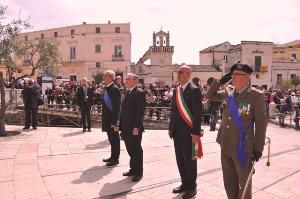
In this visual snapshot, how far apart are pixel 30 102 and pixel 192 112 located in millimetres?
8824

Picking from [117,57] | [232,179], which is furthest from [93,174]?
[117,57]

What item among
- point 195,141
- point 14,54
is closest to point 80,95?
point 14,54

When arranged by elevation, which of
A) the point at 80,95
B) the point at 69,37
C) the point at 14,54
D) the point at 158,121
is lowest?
the point at 158,121

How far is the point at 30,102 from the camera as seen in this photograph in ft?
42.7

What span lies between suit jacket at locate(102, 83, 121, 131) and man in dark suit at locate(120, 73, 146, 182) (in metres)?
0.89

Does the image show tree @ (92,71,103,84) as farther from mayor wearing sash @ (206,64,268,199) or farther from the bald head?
mayor wearing sash @ (206,64,268,199)

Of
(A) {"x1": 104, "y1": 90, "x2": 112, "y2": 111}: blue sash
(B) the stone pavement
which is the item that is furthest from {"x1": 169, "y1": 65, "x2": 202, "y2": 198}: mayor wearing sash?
(A) {"x1": 104, "y1": 90, "x2": 112, "y2": 111}: blue sash

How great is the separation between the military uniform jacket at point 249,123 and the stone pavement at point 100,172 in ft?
5.02

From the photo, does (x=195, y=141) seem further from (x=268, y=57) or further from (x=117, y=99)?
(x=268, y=57)

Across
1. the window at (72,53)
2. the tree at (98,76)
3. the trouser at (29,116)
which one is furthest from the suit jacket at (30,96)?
the window at (72,53)

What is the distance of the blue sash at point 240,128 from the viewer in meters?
4.34

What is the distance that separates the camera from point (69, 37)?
49.4 meters

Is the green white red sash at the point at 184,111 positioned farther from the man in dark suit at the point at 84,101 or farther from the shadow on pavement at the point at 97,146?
the man in dark suit at the point at 84,101

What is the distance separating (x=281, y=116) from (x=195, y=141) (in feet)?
45.7
